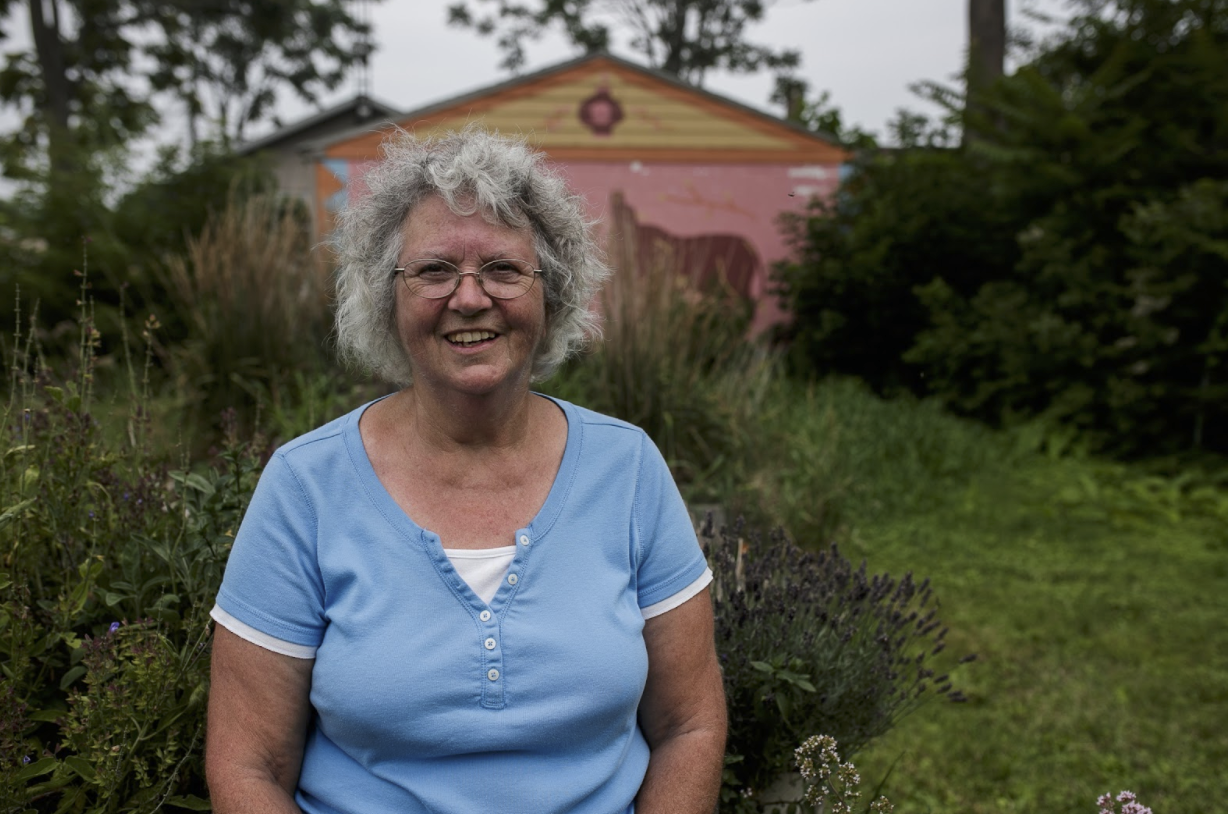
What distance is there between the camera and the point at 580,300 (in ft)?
6.63

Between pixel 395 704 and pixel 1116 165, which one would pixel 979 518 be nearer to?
pixel 1116 165

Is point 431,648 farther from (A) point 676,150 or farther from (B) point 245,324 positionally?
(A) point 676,150

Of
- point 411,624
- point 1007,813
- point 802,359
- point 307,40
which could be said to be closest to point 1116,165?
point 802,359

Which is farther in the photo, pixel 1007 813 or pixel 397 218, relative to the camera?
pixel 1007 813

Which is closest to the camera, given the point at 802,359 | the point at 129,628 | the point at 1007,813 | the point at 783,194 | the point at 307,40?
the point at 129,628

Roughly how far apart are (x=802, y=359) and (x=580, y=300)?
8145 millimetres

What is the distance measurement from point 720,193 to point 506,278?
33.6 ft

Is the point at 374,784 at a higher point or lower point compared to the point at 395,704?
lower

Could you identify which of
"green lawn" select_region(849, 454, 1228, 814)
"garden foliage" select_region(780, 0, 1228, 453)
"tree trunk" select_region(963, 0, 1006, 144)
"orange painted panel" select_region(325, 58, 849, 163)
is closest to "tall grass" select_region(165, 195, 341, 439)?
"green lawn" select_region(849, 454, 1228, 814)

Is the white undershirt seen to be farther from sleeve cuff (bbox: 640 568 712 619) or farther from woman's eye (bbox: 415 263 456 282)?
woman's eye (bbox: 415 263 456 282)

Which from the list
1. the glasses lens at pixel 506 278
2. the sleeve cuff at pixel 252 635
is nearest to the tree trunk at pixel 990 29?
the glasses lens at pixel 506 278

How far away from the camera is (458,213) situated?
69.4 inches

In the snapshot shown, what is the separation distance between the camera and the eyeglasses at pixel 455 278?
1769 mm

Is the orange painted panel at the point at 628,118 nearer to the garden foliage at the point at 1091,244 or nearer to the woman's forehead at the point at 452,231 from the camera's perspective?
the garden foliage at the point at 1091,244
